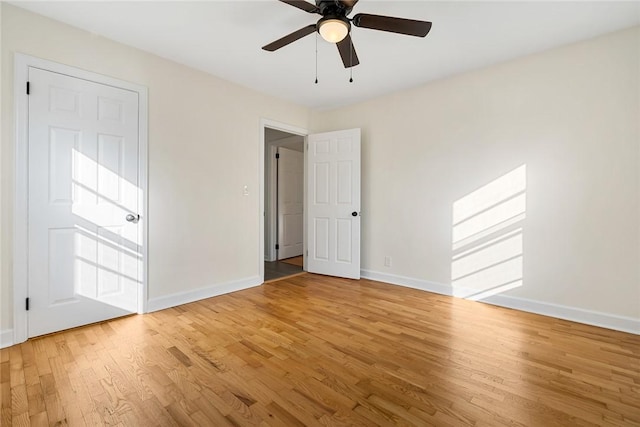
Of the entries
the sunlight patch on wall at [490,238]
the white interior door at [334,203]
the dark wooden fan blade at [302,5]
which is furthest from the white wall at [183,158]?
the sunlight patch on wall at [490,238]

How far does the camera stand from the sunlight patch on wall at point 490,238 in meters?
2.98

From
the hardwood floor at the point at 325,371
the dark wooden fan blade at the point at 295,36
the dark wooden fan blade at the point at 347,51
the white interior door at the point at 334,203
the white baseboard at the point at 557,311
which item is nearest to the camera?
the hardwood floor at the point at 325,371

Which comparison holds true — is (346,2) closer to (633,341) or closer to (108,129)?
(108,129)

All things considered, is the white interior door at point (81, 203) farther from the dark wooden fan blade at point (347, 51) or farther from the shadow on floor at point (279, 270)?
the dark wooden fan blade at point (347, 51)

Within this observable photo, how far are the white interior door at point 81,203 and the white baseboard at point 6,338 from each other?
0.10 meters

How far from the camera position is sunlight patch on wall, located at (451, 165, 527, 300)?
2.98 m

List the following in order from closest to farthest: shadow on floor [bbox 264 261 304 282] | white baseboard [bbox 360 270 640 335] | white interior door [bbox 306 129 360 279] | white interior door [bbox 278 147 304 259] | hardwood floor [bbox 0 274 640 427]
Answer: hardwood floor [bbox 0 274 640 427] → white baseboard [bbox 360 270 640 335] → white interior door [bbox 306 129 360 279] → shadow on floor [bbox 264 261 304 282] → white interior door [bbox 278 147 304 259]

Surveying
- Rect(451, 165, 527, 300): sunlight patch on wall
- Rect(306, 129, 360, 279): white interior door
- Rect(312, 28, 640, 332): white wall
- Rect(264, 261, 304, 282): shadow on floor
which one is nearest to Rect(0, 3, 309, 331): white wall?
Rect(264, 261, 304, 282): shadow on floor

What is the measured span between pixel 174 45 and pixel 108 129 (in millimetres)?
988

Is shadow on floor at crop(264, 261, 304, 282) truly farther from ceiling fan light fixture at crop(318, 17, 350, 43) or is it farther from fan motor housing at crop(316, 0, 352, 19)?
fan motor housing at crop(316, 0, 352, 19)

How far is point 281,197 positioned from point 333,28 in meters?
4.00

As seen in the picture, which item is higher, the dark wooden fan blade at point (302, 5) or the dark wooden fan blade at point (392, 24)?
the dark wooden fan blade at point (302, 5)

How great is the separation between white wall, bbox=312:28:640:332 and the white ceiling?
0.26 meters

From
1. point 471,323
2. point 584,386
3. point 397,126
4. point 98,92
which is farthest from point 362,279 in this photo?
point 98,92
